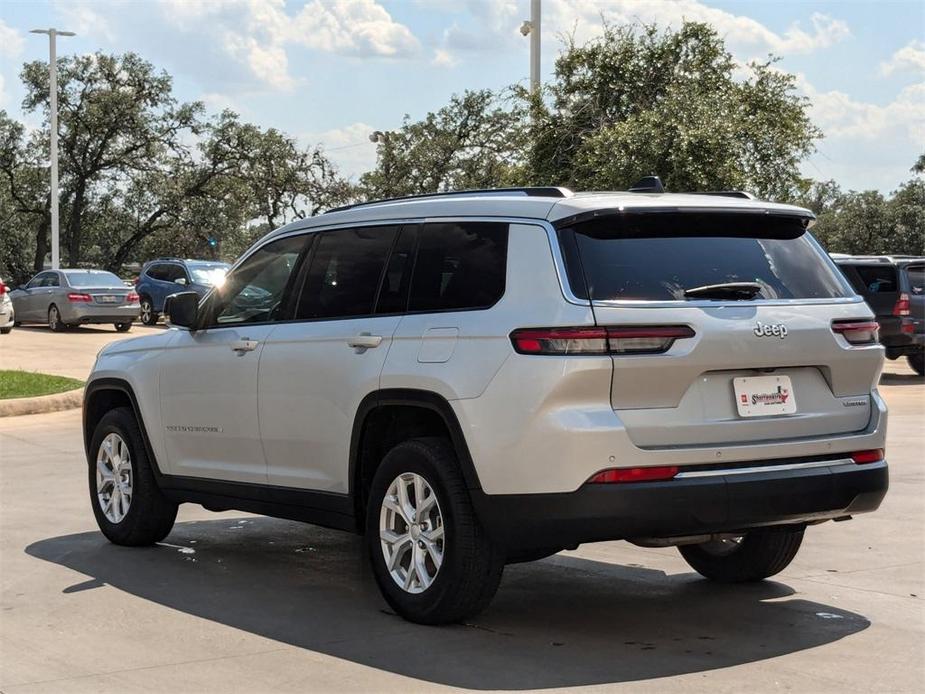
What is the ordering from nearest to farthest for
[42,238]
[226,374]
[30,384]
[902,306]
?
[226,374]
[30,384]
[902,306]
[42,238]

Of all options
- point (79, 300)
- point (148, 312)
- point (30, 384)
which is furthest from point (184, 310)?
point (148, 312)

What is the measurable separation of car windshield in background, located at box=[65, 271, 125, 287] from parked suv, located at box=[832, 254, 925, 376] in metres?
17.9

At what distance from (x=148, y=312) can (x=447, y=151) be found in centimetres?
2379

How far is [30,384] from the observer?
698 inches

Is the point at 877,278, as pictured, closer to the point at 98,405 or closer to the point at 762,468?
the point at 98,405

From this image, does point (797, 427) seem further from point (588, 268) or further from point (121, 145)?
point (121, 145)

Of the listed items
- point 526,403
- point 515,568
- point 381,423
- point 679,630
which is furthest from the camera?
point 515,568

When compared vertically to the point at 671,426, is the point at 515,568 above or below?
below

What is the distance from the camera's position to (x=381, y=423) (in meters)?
6.38

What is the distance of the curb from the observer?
15.9 m

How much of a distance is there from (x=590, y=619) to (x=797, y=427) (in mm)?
1316

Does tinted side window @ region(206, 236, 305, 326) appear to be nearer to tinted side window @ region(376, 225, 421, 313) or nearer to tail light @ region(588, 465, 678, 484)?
tinted side window @ region(376, 225, 421, 313)

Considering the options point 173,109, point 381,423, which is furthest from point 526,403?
point 173,109

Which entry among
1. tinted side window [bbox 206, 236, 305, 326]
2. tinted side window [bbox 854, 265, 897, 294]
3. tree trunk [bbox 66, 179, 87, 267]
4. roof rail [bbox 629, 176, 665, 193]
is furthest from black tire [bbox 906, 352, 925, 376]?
tree trunk [bbox 66, 179, 87, 267]
